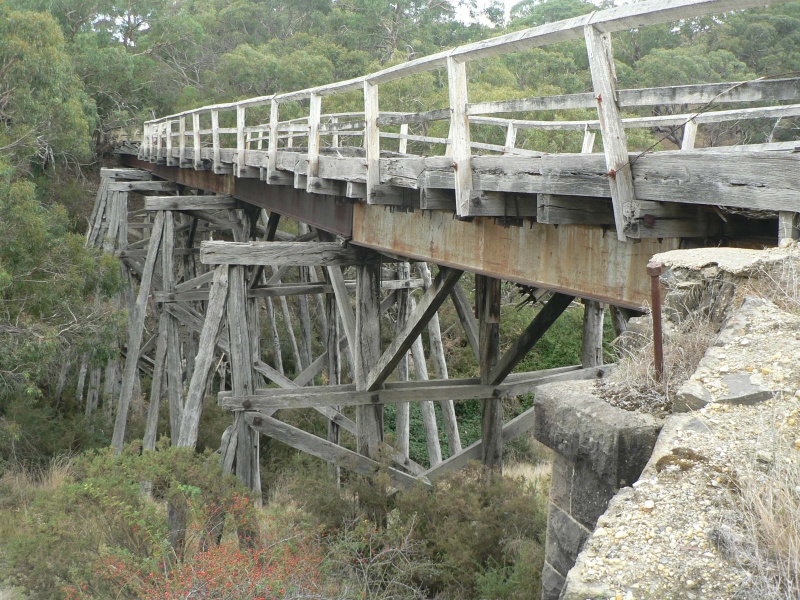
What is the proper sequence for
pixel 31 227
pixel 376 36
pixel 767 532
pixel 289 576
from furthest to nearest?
pixel 376 36 → pixel 31 227 → pixel 289 576 → pixel 767 532

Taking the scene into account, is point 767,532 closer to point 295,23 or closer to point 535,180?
point 535,180

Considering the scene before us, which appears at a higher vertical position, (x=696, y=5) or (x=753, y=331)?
(x=696, y=5)

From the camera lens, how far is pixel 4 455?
11492 millimetres

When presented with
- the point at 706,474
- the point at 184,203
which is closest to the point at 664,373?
the point at 706,474

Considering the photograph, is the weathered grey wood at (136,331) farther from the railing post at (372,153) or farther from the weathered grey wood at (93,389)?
the railing post at (372,153)

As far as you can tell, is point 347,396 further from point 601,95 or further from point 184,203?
point 184,203

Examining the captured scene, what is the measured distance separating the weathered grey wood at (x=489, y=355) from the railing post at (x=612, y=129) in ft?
10.8

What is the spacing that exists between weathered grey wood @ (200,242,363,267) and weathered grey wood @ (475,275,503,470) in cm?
108

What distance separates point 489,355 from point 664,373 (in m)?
4.26

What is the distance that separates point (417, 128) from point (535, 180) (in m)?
15.7

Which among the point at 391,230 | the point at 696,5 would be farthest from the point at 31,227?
the point at 696,5

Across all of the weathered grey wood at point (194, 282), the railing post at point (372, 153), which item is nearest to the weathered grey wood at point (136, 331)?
the weathered grey wood at point (194, 282)

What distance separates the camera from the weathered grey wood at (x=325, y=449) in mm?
5828

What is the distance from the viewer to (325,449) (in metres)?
5.96
